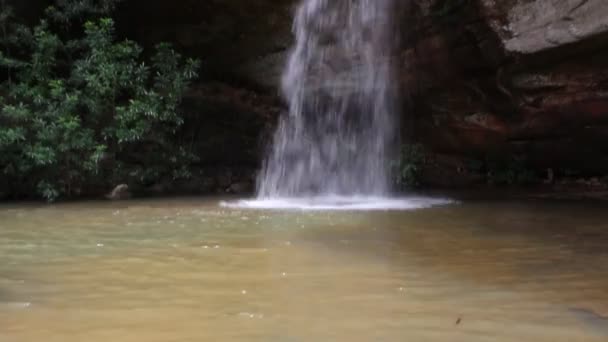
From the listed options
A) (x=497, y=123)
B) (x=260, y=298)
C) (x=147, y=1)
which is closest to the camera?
(x=260, y=298)

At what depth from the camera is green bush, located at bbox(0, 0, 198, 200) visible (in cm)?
1029

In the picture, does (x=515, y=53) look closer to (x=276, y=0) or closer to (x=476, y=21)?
(x=476, y=21)

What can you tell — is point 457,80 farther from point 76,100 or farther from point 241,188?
point 76,100

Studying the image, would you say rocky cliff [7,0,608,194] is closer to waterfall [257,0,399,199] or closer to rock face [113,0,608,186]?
rock face [113,0,608,186]

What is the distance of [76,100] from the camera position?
1047 centimetres

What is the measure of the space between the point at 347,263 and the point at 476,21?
5.77 m

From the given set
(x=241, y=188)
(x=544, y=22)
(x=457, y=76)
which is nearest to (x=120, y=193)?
(x=241, y=188)

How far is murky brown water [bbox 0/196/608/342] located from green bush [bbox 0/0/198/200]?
3481 mm

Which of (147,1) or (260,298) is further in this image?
(147,1)

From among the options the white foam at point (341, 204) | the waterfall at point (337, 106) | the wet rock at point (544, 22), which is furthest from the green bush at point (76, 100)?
the wet rock at point (544, 22)

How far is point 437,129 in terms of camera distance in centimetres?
1214

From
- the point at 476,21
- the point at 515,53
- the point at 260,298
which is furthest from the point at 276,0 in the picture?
the point at 260,298

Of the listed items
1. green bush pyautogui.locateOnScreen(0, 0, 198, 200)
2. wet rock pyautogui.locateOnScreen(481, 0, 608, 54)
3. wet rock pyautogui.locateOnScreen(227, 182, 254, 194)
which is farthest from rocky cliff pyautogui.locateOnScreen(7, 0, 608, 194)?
green bush pyautogui.locateOnScreen(0, 0, 198, 200)

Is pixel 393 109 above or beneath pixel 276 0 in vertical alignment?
beneath
